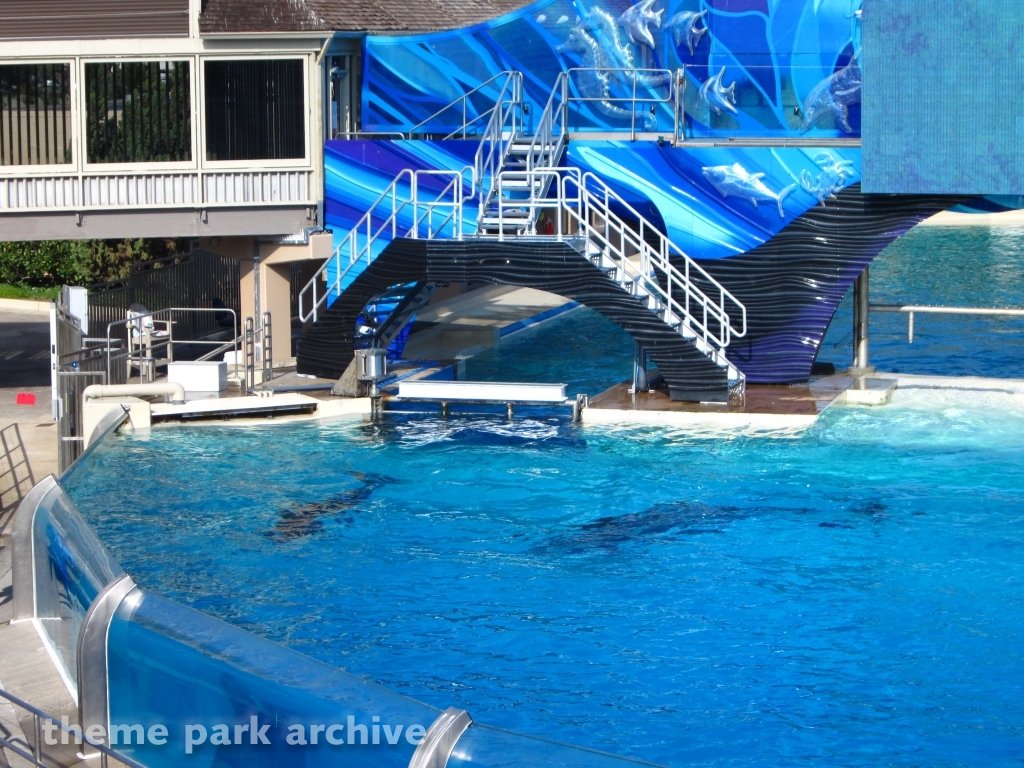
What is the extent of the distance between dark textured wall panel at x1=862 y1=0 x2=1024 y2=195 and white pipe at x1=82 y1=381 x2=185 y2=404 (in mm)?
9984

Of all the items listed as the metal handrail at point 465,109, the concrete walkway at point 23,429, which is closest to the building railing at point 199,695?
the concrete walkway at point 23,429

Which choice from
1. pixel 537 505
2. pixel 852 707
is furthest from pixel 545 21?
pixel 852 707

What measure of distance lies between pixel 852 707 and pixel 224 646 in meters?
5.03

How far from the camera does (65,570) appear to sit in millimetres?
9344

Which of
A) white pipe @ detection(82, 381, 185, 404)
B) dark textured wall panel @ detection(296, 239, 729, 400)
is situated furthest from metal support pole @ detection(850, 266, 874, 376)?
white pipe @ detection(82, 381, 185, 404)

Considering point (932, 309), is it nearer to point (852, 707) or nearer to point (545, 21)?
point (545, 21)

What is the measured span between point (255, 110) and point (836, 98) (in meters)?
8.79

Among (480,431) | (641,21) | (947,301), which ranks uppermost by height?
(641,21)

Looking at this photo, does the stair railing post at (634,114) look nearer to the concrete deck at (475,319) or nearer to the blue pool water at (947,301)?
the concrete deck at (475,319)

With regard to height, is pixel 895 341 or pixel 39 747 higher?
pixel 895 341

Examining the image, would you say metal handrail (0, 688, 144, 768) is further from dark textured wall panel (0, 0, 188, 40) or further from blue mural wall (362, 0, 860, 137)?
dark textured wall panel (0, 0, 188, 40)

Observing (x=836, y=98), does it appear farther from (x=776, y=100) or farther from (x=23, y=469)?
(x=23, y=469)

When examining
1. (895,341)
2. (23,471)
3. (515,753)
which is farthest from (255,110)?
(515,753)

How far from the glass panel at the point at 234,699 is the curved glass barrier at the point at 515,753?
27 centimetres
